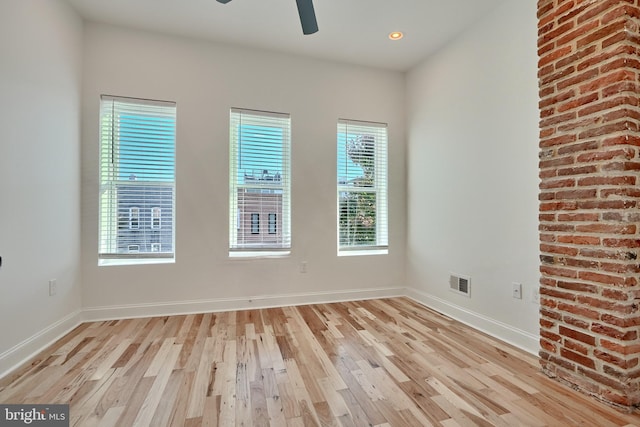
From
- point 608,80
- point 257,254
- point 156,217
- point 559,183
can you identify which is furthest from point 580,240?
point 156,217

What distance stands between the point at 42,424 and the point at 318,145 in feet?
10.4

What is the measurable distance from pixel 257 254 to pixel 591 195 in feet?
9.56

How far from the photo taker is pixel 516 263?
250cm

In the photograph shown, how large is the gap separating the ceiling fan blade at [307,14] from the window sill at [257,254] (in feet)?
7.38

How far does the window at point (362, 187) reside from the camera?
12.4ft

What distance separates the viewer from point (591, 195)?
1.76 meters

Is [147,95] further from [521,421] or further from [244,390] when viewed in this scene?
[521,421]

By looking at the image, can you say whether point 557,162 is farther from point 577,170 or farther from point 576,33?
point 576,33

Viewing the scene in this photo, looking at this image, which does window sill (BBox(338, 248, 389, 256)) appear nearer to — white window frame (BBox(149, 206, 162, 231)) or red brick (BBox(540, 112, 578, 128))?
white window frame (BBox(149, 206, 162, 231))

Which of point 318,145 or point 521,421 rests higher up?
point 318,145

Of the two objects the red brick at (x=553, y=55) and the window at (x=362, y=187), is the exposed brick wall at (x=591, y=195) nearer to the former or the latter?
the red brick at (x=553, y=55)

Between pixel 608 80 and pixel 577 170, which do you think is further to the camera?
pixel 577 170

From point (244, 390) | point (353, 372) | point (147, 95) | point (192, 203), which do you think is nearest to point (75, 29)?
point (147, 95)

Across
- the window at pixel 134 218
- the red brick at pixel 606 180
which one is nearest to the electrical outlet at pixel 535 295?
the red brick at pixel 606 180
